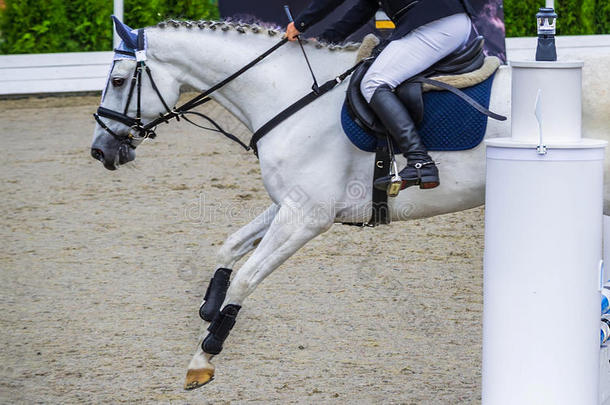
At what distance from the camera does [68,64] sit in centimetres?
1271

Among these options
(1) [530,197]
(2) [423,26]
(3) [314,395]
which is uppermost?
(2) [423,26]

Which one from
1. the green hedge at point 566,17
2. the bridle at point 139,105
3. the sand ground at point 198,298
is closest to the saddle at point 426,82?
the bridle at point 139,105

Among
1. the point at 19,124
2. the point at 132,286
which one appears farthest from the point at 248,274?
the point at 19,124

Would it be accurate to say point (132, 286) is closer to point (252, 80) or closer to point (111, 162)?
point (111, 162)

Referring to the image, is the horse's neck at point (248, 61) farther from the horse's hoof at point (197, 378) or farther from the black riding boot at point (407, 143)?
the horse's hoof at point (197, 378)

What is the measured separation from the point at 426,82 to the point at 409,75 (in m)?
0.08

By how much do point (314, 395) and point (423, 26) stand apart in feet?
6.17

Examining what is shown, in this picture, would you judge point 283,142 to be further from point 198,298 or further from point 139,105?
point 198,298

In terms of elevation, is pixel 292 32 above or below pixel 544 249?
above

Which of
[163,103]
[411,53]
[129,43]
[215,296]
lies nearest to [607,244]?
[411,53]

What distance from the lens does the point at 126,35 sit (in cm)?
457

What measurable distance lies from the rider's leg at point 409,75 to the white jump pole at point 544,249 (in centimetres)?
102

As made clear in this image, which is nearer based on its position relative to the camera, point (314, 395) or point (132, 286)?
point (314, 395)

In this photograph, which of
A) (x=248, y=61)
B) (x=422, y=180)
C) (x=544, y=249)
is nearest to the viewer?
(x=544, y=249)
